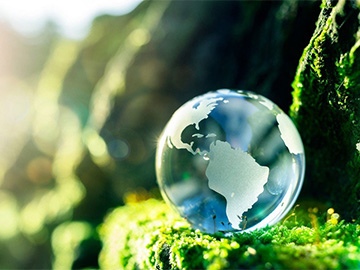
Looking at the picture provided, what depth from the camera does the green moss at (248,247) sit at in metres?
2.70

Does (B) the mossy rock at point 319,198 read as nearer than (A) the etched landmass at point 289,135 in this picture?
Yes

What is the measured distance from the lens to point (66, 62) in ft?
42.4

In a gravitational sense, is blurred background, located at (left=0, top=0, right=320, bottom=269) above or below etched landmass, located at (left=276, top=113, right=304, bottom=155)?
above

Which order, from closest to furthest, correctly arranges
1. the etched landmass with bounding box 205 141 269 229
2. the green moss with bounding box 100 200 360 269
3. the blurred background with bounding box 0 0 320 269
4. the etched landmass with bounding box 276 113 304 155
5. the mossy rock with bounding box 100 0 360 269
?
the green moss with bounding box 100 200 360 269 → the mossy rock with bounding box 100 0 360 269 → the etched landmass with bounding box 205 141 269 229 → the etched landmass with bounding box 276 113 304 155 → the blurred background with bounding box 0 0 320 269

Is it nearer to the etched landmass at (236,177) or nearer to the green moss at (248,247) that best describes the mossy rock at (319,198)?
the green moss at (248,247)

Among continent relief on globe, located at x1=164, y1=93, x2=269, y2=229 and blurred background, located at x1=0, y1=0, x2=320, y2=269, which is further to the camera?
blurred background, located at x1=0, y1=0, x2=320, y2=269

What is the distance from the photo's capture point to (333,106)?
13.2ft

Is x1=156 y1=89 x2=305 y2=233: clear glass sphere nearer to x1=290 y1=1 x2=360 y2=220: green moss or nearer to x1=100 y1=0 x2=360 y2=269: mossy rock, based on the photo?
x1=100 y1=0 x2=360 y2=269: mossy rock

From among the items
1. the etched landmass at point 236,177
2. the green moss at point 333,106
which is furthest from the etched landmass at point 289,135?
the green moss at point 333,106

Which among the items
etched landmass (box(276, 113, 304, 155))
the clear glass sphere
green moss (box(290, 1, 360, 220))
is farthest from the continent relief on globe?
green moss (box(290, 1, 360, 220))

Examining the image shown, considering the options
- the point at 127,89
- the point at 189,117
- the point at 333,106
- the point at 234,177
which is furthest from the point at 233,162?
the point at 127,89

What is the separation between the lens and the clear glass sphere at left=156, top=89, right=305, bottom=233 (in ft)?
11.4

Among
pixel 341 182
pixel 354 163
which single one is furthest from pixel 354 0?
pixel 341 182

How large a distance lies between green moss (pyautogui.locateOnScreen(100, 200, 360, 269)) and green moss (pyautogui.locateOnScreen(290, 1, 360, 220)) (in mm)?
553
